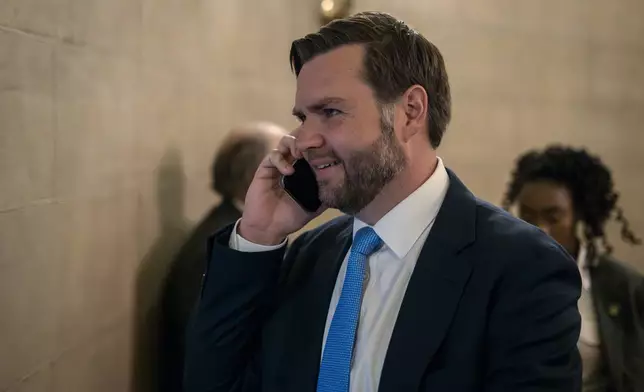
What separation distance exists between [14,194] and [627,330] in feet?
5.30

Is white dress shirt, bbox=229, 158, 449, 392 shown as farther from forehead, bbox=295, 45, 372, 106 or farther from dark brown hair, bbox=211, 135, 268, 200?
dark brown hair, bbox=211, 135, 268, 200

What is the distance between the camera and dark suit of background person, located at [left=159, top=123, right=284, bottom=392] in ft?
7.30

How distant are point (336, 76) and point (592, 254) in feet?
4.27

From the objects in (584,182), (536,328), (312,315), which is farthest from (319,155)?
(584,182)

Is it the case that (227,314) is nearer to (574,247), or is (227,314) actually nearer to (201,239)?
(201,239)

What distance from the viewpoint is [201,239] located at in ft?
7.52

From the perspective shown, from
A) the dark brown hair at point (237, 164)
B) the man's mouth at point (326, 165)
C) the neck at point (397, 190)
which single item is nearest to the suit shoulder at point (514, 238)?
the neck at point (397, 190)

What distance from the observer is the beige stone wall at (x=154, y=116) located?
4.23ft

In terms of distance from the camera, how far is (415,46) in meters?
1.17

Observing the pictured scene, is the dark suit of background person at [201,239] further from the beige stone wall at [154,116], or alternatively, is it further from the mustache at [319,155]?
the mustache at [319,155]

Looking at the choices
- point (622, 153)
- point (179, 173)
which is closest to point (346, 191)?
point (179, 173)

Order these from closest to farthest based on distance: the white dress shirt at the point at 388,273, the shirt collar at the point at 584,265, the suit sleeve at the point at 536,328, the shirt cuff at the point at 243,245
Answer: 1. the suit sleeve at the point at 536,328
2. the white dress shirt at the point at 388,273
3. the shirt cuff at the point at 243,245
4. the shirt collar at the point at 584,265

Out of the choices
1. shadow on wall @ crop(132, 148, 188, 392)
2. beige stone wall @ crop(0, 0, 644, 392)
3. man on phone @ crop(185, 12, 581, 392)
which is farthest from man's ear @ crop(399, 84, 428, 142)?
shadow on wall @ crop(132, 148, 188, 392)

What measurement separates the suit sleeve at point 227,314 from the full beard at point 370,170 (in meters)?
0.16
